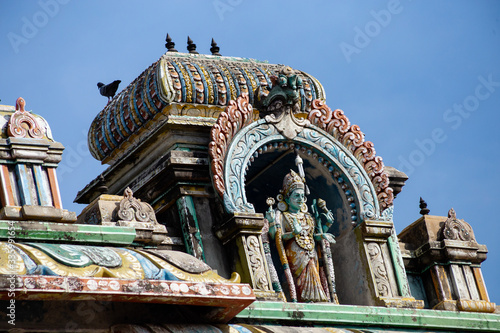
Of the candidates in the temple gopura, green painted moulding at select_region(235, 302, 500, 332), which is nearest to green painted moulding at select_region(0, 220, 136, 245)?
the temple gopura

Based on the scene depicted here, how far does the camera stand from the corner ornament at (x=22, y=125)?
41.6 feet

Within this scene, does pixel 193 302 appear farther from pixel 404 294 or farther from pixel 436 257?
pixel 436 257

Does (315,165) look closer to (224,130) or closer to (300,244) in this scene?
(300,244)

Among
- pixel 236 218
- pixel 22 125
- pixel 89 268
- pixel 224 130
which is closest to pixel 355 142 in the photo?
pixel 224 130

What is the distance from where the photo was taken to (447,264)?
15.8m

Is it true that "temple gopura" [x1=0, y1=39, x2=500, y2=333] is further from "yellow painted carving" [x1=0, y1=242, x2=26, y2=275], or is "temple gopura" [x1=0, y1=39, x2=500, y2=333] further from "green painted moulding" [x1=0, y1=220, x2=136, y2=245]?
"yellow painted carving" [x1=0, y1=242, x2=26, y2=275]

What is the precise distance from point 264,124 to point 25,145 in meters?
3.52

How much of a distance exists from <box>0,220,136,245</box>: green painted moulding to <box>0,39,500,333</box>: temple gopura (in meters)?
0.02

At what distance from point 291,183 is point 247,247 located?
49.2 inches

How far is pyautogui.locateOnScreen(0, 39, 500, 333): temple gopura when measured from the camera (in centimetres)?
1202

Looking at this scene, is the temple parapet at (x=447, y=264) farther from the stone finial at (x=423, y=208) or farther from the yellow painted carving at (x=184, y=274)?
the yellow painted carving at (x=184, y=274)

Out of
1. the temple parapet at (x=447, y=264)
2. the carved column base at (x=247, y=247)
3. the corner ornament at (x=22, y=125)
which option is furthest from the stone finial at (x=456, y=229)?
the corner ornament at (x=22, y=125)

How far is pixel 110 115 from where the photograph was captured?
1605 cm

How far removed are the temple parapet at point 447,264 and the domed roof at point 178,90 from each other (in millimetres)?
2355
